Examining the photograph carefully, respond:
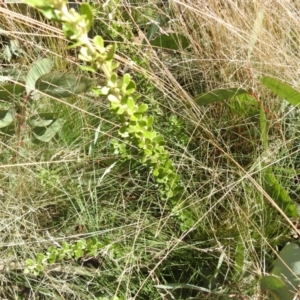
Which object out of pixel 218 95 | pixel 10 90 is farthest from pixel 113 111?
→ pixel 10 90

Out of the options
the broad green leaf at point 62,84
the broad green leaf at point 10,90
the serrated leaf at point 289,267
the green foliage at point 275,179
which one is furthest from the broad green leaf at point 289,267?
the broad green leaf at point 10,90

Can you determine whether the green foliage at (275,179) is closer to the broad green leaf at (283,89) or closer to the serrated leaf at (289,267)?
the broad green leaf at (283,89)

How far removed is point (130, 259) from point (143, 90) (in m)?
0.38

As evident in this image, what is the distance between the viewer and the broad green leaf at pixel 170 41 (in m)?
1.19

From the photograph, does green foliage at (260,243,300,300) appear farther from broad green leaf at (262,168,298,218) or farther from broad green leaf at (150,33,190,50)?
broad green leaf at (150,33,190,50)

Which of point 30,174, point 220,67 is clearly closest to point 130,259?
point 30,174

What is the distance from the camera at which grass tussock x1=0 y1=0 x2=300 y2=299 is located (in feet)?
3.21

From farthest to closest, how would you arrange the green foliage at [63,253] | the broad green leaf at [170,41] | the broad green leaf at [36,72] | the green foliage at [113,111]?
the broad green leaf at [170,41] < the broad green leaf at [36,72] < the green foliage at [63,253] < the green foliage at [113,111]

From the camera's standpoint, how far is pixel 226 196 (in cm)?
102

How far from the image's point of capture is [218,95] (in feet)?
3.33

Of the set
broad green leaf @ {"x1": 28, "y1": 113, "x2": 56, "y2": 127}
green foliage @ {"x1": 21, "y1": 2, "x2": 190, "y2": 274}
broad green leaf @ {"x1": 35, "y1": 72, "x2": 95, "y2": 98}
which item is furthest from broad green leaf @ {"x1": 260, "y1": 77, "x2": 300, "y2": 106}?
broad green leaf @ {"x1": 28, "y1": 113, "x2": 56, "y2": 127}

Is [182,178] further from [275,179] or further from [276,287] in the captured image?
[276,287]

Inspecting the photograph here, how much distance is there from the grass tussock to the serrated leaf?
0.06m

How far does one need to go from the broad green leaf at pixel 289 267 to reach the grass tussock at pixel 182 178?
0.06 m
